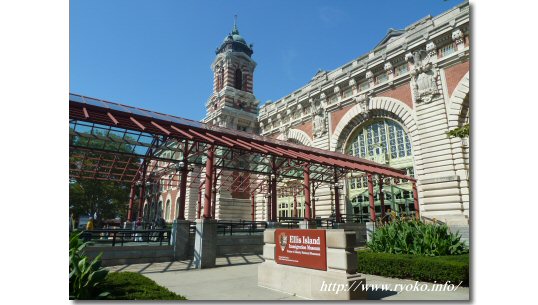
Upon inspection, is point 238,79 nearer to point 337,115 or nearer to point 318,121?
point 318,121

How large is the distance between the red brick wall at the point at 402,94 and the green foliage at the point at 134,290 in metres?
23.6

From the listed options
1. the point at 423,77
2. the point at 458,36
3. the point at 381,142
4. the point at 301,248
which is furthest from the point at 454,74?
the point at 301,248

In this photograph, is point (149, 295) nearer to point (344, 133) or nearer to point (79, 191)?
point (79, 191)

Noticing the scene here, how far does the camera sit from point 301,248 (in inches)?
295

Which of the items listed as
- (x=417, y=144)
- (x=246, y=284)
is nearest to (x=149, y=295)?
(x=246, y=284)

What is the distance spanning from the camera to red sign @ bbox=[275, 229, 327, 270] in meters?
7.00

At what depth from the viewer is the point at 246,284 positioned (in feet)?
28.8

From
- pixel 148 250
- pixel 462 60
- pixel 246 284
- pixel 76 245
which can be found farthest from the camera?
pixel 462 60

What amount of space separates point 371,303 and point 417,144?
65.5 ft

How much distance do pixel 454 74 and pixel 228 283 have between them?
71.0ft

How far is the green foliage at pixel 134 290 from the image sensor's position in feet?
20.6

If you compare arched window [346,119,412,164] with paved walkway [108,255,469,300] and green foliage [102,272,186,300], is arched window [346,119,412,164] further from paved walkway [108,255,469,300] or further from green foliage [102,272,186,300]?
green foliage [102,272,186,300]

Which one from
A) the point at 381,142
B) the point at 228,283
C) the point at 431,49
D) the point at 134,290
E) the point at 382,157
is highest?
the point at 431,49

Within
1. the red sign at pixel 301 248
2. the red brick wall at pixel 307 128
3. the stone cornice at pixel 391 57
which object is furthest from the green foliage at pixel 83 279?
the red brick wall at pixel 307 128
